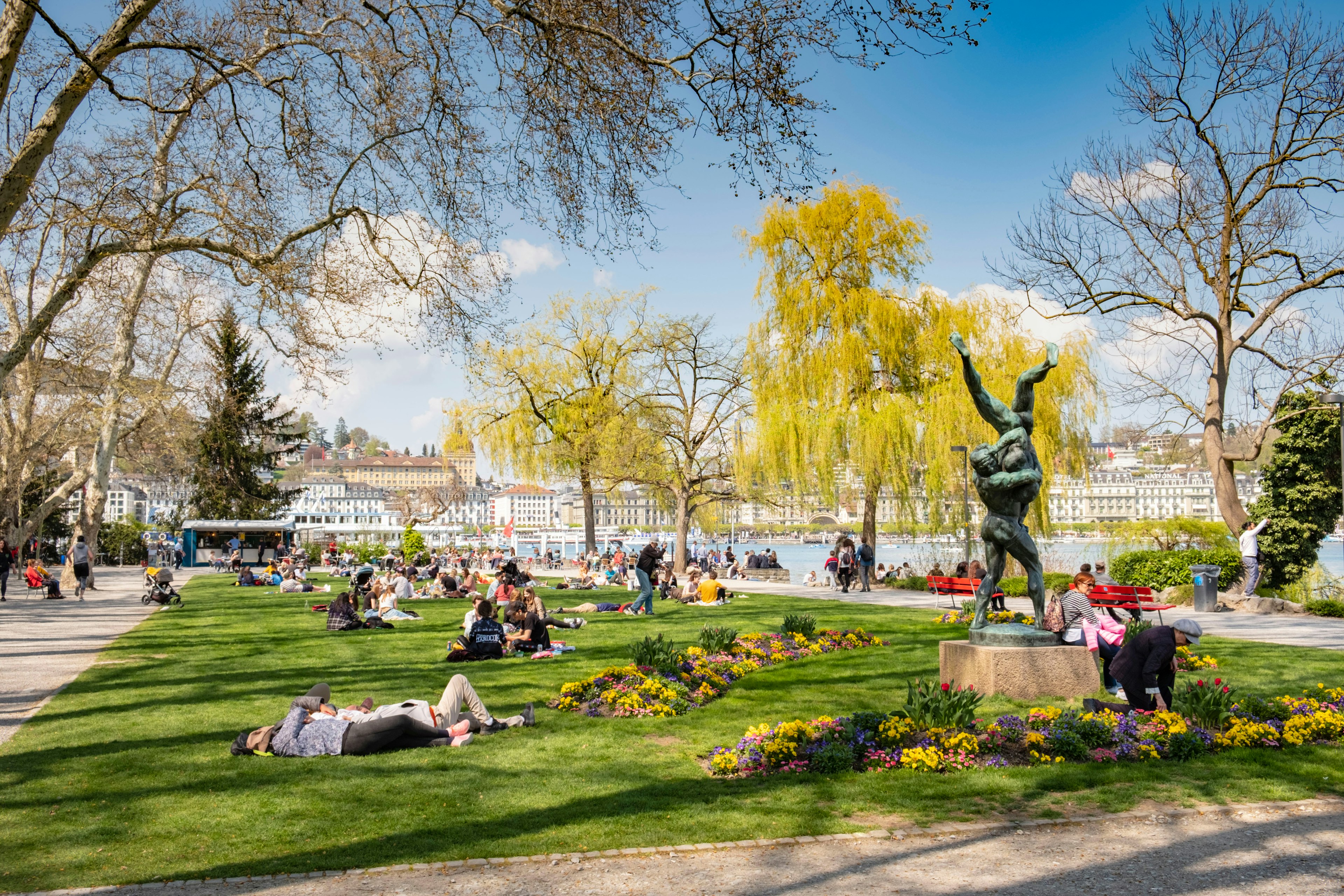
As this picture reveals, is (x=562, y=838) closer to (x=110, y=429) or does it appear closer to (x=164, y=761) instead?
(x=164, y=761)

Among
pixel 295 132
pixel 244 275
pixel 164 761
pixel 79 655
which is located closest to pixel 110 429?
pixel 79 655

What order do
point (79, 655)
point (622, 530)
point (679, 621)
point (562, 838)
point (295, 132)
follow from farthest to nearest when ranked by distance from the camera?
point (622, 530) → point (679, 621) → point (79, 655) → point (295, 132) → point (562, 838)

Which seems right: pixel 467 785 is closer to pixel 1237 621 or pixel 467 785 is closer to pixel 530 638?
pixel 530 638

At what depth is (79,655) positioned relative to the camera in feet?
49.6

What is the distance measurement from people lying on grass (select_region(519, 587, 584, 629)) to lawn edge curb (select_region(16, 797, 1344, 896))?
31.3 ft

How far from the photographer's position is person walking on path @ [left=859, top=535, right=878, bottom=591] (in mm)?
29625

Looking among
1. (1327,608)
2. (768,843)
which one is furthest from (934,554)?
(768,843)

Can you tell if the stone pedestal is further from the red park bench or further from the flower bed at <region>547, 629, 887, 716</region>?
the red park bench

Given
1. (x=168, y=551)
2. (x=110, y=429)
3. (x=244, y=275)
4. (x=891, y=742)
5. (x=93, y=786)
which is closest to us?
(x=93, y=786)

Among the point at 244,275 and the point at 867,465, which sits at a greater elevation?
the point at 244,275

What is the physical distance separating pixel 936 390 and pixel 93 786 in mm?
25125

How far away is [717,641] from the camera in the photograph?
1332 centimetres

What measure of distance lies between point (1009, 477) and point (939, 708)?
353cm

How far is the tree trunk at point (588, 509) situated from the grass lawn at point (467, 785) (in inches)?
1023
